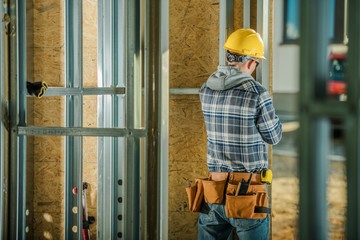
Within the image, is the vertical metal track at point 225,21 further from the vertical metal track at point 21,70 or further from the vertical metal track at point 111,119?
the vertical metal track at point 21,70

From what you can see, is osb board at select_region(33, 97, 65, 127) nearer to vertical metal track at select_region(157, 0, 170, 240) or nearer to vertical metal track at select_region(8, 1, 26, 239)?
vertical metal track at select_region(8, 1, 26, 239)

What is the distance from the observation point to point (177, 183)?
13.2 ft

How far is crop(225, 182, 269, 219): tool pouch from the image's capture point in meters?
2.77

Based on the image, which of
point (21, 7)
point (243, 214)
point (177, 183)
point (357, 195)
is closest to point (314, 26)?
point (357, 195)

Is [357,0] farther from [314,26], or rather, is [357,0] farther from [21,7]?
[21,7]

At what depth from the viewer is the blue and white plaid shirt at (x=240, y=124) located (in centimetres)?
274

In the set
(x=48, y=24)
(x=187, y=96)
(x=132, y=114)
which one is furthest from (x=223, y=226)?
(x=48, y=24)

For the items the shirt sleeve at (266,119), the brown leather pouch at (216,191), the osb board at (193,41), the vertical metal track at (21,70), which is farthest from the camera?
the osb board at (193,41)

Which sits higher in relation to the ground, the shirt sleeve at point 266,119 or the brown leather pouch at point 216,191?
the shirt sleeve at point 266,119

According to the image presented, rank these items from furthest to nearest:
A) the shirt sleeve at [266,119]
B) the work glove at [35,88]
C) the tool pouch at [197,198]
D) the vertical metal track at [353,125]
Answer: the work glove at [35,88], the tool pouch at [197,198], the shirt sleeve at [266,119], the vertical metal track at [353,125]

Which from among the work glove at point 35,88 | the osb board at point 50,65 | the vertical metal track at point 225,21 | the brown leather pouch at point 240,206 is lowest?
the brown leather pouch at point 240,206

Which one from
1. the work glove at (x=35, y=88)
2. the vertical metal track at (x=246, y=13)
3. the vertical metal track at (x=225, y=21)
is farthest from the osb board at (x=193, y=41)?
the work glove at (x=35, y=88)

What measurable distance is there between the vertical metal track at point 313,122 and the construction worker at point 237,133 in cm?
159

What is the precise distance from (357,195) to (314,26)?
374mm
